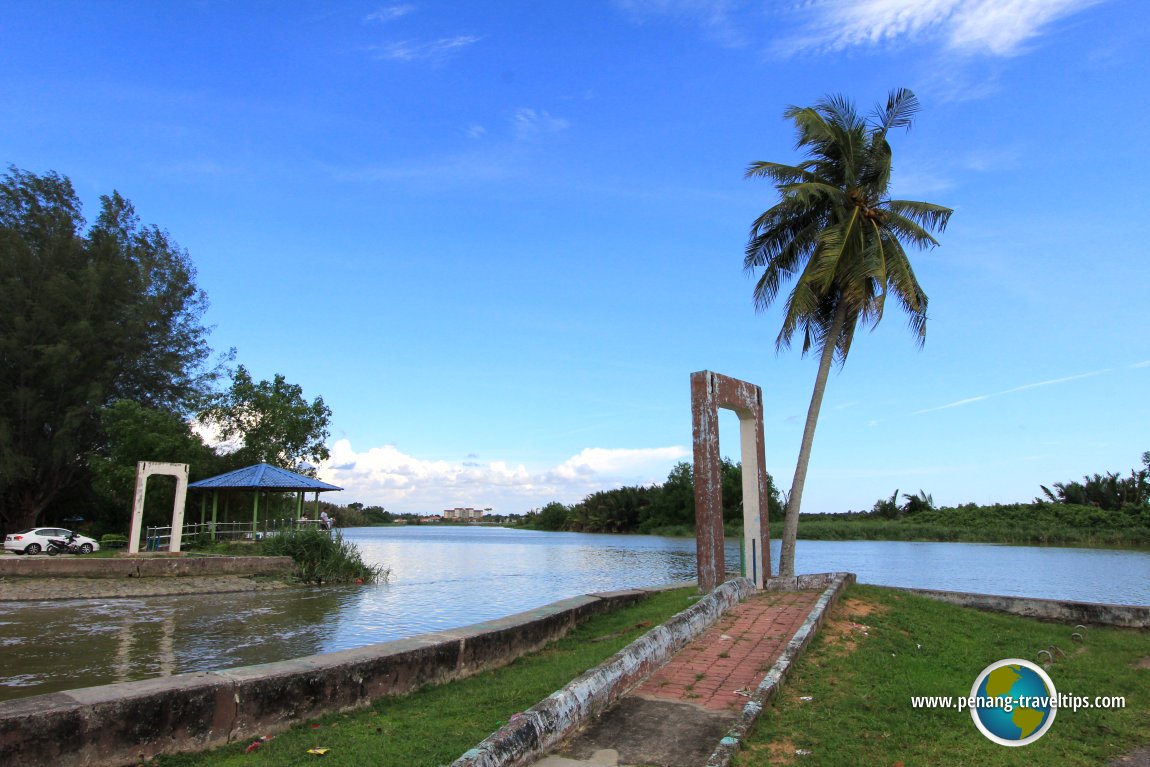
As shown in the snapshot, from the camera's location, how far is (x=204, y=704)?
5.37 m

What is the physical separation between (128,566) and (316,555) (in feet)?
18.2

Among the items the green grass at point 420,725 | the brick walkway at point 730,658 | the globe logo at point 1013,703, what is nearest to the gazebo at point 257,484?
the green grass at point 420,725

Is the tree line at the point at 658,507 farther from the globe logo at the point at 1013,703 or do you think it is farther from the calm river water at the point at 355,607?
the globe logo at the point at 1013,703

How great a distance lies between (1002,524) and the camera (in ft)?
160

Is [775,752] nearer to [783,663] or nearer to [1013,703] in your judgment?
[783,663]

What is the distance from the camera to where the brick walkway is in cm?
595

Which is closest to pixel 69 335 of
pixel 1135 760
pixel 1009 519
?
pixel 1135 760

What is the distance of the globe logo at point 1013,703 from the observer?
5.34 metres

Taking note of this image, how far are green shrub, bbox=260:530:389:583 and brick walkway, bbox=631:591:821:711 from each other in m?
17.2

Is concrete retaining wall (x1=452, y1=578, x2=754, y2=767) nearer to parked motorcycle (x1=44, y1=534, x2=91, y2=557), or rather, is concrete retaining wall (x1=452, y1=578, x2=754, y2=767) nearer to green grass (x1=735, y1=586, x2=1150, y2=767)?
green grass (x1=735, y1=586, x2=1150, y2=767)

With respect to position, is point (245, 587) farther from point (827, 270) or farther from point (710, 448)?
point (827, 270)

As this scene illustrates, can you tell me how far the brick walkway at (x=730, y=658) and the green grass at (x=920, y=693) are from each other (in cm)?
35

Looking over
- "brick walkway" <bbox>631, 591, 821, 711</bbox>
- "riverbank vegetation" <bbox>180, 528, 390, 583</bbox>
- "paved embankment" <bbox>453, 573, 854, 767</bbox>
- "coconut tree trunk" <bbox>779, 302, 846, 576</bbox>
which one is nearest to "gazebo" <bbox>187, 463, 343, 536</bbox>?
"riverbank vegetation" <bbox>180, 528, 390, 583</bbox>

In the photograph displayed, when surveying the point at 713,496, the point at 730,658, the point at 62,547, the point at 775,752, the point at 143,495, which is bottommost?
the point at 62,547
